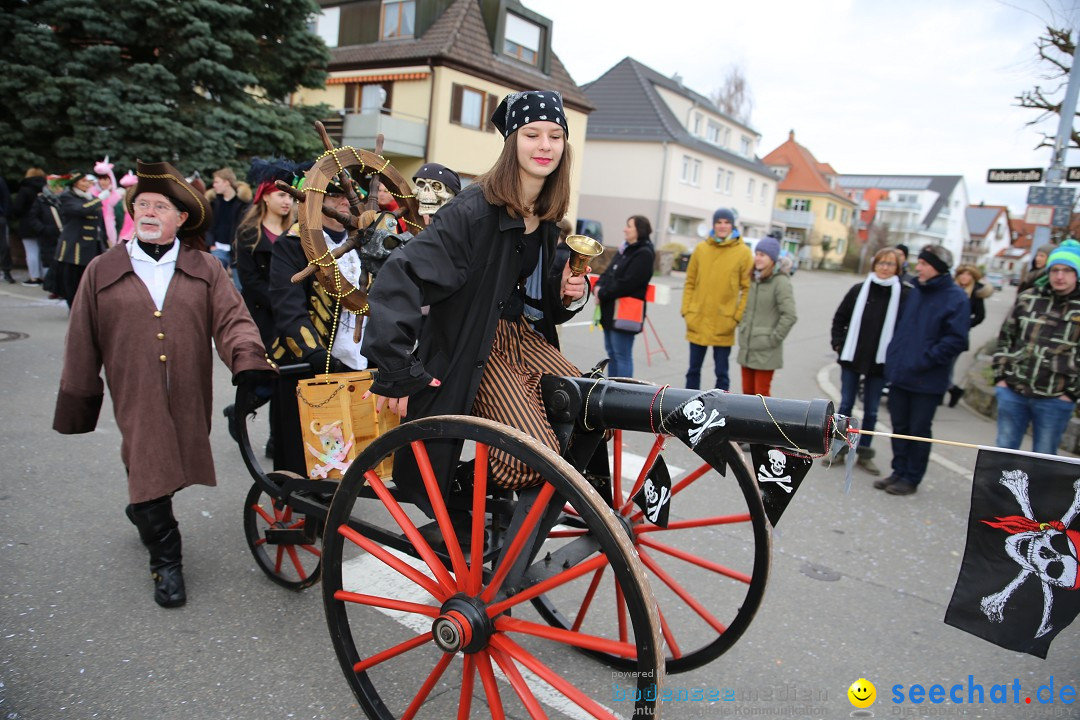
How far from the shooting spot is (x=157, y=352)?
3072 mm

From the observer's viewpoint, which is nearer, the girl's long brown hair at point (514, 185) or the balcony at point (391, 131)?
the girl's long brown hair at point (514, 185)

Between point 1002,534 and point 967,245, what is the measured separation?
9892cm

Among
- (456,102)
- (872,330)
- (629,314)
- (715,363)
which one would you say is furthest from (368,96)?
(872,330)

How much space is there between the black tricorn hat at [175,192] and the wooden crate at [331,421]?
0.97 m

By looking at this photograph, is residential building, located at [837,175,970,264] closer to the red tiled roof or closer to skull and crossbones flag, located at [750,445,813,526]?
the red tiled roof

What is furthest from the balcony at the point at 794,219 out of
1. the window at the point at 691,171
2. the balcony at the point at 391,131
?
the balcony at the point at 391,131

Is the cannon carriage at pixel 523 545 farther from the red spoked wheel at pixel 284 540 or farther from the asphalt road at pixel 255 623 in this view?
the asphalt road at pixel 255 623

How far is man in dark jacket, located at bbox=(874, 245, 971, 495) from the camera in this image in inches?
204

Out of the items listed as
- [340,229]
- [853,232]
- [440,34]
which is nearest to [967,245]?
[853,232]

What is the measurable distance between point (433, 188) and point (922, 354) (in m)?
3.84

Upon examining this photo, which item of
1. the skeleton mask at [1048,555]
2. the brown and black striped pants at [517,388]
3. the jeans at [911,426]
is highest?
the brown and black striped pants at [517,388]

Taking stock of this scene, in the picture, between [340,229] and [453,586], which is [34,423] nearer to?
[340,229]

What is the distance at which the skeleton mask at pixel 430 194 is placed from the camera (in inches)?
137

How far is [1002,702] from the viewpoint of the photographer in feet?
9.68
